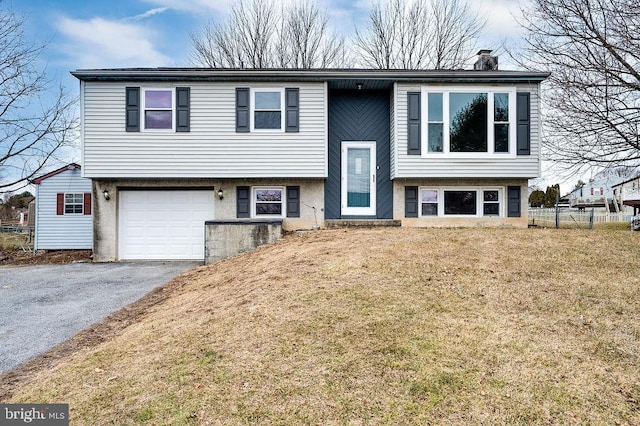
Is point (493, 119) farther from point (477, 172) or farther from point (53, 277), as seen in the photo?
point (53, 277)

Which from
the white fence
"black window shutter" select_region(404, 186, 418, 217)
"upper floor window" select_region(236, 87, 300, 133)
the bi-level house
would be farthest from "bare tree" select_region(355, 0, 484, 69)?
"upper floor window" select_region(236, 87, 300, 133)

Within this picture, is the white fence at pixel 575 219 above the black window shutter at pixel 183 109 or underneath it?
underneath

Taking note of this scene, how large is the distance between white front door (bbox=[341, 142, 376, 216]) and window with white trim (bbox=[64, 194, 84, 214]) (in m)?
10.2

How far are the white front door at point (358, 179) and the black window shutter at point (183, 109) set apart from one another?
14.9 feet

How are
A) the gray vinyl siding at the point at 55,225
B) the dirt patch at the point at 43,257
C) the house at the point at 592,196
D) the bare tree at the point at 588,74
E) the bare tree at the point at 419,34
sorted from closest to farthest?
the bare tree at the point at 588,74 → the dirt patch at the point at 43,257 → the gray vinyl siding at the point at 55,225 → the bare tree at the point at 419,34 → the house at the point at 592,196

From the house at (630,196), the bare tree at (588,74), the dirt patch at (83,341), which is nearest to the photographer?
the dirt patch at (83,341)

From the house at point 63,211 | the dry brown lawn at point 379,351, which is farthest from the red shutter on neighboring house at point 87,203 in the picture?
the dry brown lawn at point 379,351

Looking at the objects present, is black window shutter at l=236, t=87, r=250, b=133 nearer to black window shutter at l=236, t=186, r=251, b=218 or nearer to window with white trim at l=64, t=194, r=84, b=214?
black window shutter at l=236, t=186, r=251, b=218

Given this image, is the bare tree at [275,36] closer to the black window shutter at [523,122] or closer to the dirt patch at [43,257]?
the black window shutter at [523,122]

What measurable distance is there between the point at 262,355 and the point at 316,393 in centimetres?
77

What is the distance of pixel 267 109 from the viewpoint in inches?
420

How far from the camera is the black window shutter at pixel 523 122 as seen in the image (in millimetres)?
10539

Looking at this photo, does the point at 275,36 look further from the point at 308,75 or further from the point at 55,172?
the point at 55,172

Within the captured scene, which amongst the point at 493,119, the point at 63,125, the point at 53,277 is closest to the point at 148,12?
the point at 63,125
